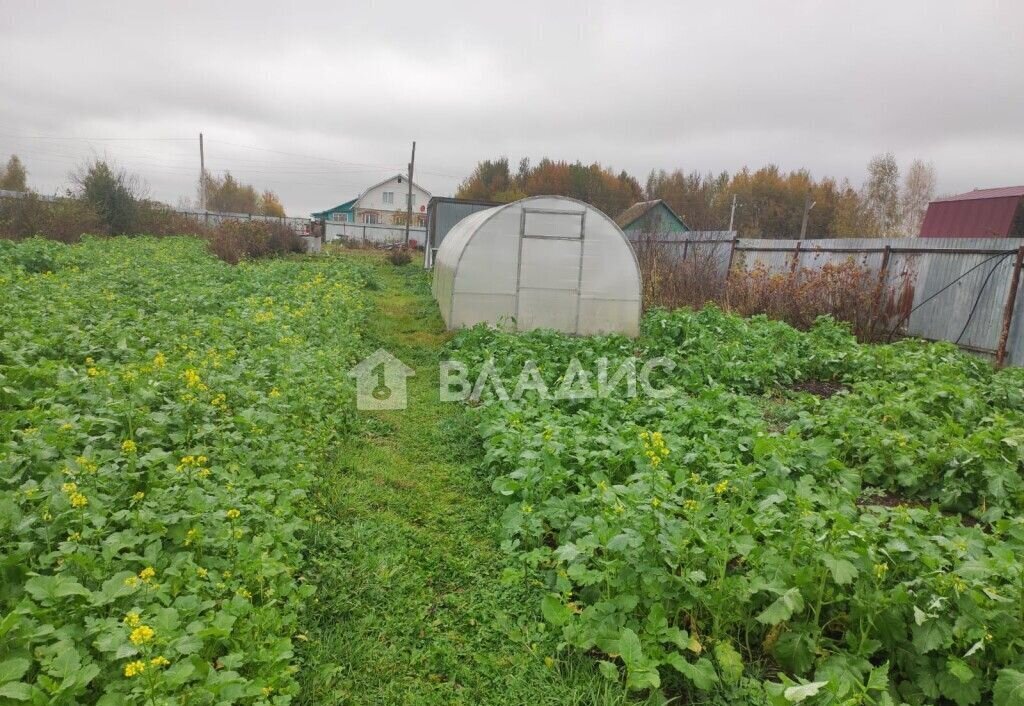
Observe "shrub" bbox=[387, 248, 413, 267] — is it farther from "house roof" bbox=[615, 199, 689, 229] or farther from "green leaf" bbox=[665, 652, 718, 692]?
"green leaf" bbox=[665, 652, 718, 692]

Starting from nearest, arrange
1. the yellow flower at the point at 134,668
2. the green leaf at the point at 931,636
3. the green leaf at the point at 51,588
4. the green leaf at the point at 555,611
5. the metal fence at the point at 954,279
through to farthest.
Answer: the yellow flower at the point at 134,668
the green leaf at the point at 51,588
the green leaf at the point at 931,636
the green leaf at the point at 555,611
the metal fence at the point at 954,279

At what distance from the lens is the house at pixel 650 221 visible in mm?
17375

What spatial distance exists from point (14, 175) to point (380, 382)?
6109 centimetres

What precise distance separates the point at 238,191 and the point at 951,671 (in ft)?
284

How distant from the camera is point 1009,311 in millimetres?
9172

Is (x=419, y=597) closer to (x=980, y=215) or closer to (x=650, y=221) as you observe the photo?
(x=650, y=221)

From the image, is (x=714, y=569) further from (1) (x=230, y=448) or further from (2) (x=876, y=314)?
(2) (x=876, y=314)

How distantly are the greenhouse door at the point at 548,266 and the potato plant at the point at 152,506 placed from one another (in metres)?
4.61

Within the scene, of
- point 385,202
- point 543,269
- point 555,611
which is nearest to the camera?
point 555,611

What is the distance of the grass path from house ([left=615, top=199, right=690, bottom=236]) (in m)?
12.5

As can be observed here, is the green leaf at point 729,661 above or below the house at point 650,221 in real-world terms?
below

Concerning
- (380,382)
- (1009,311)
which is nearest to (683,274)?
(1009,311)

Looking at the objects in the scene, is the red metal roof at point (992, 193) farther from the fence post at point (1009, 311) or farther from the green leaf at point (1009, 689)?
the green leaf at point (1009, 689)

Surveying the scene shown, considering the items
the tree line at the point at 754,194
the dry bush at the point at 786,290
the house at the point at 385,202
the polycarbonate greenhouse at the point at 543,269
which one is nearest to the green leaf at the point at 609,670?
the polycarbonate greenhouse at the point at 543,269
